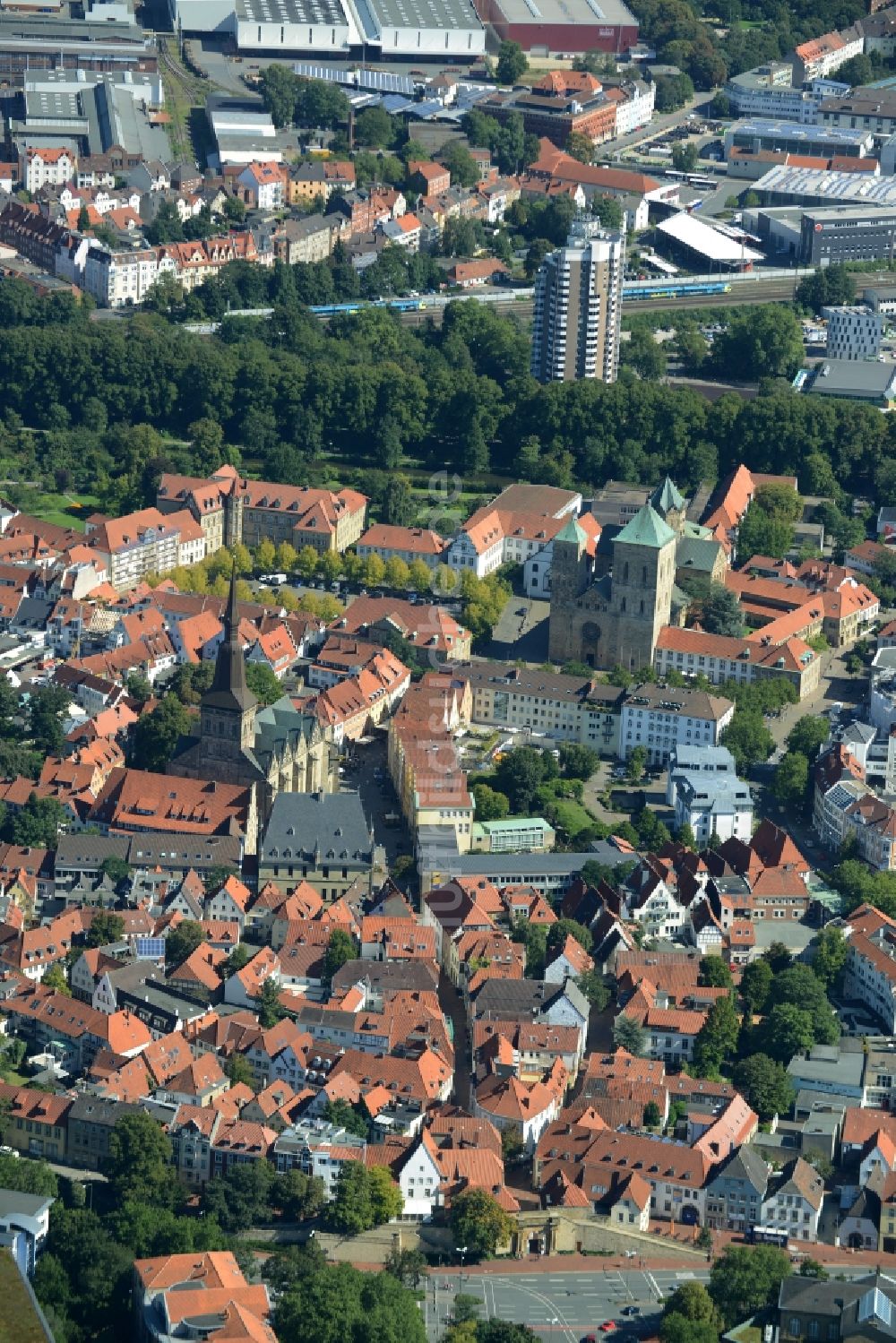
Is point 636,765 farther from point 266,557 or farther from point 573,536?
point 266,557

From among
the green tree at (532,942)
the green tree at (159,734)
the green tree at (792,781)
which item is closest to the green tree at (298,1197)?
the green tree at (532,942)

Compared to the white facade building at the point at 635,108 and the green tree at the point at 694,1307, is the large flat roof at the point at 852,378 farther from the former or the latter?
the green tree at the point at 694,1307

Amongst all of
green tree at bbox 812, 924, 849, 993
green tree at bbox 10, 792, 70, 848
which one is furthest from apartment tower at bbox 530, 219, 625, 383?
green tree at bbox 812, 924, 849, 993

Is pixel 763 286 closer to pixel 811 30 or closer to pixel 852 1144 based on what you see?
pixel 811 30

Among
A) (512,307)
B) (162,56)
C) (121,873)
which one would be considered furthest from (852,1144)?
(162,56)

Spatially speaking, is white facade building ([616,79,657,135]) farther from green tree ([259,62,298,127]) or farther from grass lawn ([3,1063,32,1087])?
grass lawn ([3,1063,32,1087])

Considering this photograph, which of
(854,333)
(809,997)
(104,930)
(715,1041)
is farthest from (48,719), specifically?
(854,333)

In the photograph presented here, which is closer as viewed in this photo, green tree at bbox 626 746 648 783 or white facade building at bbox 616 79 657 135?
green tree at bbox 626 746 648 783
